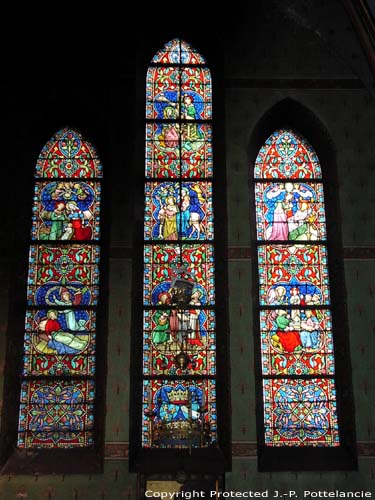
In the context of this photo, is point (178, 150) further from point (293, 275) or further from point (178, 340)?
point (178, 340)

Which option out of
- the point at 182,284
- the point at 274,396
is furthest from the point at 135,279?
the point at 274,396

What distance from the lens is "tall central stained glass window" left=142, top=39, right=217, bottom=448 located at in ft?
26.9

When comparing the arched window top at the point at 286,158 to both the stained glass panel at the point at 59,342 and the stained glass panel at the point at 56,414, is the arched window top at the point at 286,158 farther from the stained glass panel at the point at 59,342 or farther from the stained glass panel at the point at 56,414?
the stained glass panel at the point at 56,414

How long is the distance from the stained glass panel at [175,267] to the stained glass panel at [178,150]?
3.01ft

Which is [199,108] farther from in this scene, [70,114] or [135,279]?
[135,279]

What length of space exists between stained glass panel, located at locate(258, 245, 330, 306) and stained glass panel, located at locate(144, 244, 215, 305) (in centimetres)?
59

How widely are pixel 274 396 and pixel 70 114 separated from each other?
161 inches

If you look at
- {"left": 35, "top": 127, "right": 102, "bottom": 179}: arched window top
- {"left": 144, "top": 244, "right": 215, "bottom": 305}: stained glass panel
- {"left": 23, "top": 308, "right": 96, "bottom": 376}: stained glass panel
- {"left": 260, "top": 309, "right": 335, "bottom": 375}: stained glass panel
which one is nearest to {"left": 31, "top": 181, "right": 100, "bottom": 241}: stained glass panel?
{"left": 35, "top": 127, "right": 102, "bottom": 179}: arched window top

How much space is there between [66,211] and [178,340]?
201 centimetres

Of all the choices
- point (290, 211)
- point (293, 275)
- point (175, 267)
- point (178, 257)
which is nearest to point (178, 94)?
point (290, 211)

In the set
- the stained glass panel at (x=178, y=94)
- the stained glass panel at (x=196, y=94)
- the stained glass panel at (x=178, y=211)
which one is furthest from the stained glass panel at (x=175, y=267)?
the stained glass panel at (x=196, y=94)

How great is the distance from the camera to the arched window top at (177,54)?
968 cm

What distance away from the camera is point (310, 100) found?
928 cm

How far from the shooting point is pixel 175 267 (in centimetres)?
859
